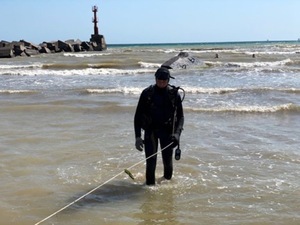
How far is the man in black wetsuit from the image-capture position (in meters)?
5.45

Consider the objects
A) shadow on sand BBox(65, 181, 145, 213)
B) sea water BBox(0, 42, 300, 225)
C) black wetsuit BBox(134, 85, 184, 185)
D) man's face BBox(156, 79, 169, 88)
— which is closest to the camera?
sea water BBox(0, 42, 300, 225)

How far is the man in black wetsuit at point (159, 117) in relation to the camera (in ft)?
17.9

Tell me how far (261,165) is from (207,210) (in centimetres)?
214

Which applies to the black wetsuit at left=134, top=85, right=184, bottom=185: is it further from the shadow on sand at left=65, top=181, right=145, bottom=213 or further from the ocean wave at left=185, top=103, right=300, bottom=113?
the ocean wave at left=185, top=103, right=300, bottom=113

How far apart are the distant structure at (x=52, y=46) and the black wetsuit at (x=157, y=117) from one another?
136ft

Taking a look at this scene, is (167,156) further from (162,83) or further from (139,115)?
(162,83)

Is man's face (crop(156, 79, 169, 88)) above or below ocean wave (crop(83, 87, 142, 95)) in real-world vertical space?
above

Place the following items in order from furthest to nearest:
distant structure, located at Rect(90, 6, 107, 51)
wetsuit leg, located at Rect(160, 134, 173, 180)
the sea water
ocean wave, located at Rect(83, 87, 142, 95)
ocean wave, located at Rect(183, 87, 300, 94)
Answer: distant structure, located at Rect(90, 6, 107, 51) < ocean wave, located at Rect(83, 87, 142, 95) < ocean wave, located at Rect(183, 87, 300, 94) < wetsuit leg, located at Rect(160, 134, 173, 180) < the sea water

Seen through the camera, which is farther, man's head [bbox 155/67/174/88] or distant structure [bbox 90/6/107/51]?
distant structure [bbox 90/6/107/51]

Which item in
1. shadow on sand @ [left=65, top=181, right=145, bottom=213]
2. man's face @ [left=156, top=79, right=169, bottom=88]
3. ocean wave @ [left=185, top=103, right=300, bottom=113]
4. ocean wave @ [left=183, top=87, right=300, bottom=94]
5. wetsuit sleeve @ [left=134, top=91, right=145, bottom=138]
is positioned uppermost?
man's face @ [left=156, top=79, right=169, bottom=88]

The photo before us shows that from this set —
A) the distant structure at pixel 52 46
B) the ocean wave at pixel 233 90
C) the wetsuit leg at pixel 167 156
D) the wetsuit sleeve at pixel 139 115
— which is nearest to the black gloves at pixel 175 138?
the wetsuit leg at pixel 167 156

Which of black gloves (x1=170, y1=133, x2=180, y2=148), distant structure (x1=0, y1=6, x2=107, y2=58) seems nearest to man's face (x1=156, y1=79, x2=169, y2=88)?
black gloves (x1=170, y1=133, x2=180, y2=148)

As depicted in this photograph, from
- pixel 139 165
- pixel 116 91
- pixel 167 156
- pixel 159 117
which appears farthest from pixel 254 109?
pixel 159 117

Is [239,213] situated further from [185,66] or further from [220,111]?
[185,66]
